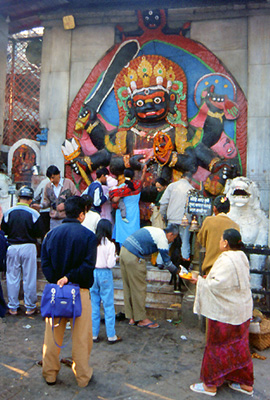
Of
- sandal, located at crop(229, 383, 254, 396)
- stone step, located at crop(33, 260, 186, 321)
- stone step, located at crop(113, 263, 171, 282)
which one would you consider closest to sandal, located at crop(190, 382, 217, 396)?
sandal, located at crop(229, 383, 254, 396)

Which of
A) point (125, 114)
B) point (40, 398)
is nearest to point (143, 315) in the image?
point (40, 398)

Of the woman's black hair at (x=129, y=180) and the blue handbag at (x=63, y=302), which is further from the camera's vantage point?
the woman's black hair at (x=129, y=180)

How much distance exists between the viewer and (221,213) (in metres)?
4.48

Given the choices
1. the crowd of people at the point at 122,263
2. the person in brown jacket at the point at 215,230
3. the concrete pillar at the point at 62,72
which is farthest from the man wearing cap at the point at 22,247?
the concrete pillar at the point at 62,72

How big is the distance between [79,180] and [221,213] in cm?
500

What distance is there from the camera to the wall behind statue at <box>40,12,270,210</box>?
7512 mm

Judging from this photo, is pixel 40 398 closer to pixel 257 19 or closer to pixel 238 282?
pixel 238 282

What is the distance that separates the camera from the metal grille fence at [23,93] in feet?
32.4

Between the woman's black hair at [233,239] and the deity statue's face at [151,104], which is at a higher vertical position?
the deity statue's face at [151,104]

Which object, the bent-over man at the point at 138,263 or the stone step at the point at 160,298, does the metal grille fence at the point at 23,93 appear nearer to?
the stone step at the point at 160,298

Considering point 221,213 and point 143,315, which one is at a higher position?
point 221,213

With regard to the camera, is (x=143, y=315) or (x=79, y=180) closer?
(x=143, y=315)

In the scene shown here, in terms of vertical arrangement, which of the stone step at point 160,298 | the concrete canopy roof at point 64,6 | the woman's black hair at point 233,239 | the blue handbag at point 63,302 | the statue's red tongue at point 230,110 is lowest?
the stone step at point 160,298

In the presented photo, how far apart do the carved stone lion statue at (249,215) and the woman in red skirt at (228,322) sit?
2.94 m
